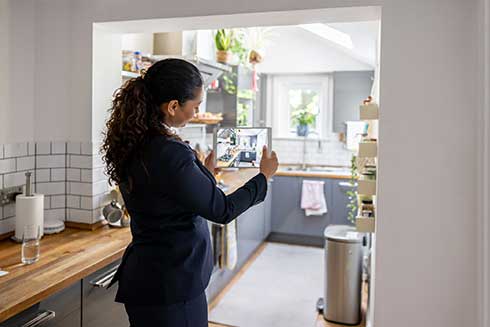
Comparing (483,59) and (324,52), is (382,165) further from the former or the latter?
(324,52)

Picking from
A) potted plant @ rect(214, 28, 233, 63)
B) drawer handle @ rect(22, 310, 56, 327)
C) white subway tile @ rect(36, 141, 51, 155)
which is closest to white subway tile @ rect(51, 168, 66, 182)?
white subway tile @ rect(36, 141, 51, 155)

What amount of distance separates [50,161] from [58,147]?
8 cm

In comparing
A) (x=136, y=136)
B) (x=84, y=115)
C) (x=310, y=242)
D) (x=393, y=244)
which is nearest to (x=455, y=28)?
(x=393, y=244)

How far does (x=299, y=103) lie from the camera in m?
5.43

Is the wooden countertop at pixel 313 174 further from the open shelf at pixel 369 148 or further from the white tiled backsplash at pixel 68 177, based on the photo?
the white tiled backsplash at pixel 68 177

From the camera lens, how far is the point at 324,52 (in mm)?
5121

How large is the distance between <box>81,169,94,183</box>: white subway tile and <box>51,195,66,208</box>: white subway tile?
17 cm

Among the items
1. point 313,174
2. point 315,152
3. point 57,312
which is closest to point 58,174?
point 57,312

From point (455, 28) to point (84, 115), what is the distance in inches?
71.0

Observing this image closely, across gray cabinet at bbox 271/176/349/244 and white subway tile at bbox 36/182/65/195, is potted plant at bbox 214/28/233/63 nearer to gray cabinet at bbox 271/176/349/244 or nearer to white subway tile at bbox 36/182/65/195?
gray cabinet at bbox 271/176/349/244

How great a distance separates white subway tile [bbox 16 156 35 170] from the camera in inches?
90.3

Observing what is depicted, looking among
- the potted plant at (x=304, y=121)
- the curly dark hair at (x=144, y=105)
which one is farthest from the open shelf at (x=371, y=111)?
the potted plant at (x=304, y=121)

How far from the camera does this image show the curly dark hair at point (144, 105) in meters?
1.40

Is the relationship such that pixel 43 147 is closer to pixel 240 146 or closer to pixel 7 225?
pixel 7 225
